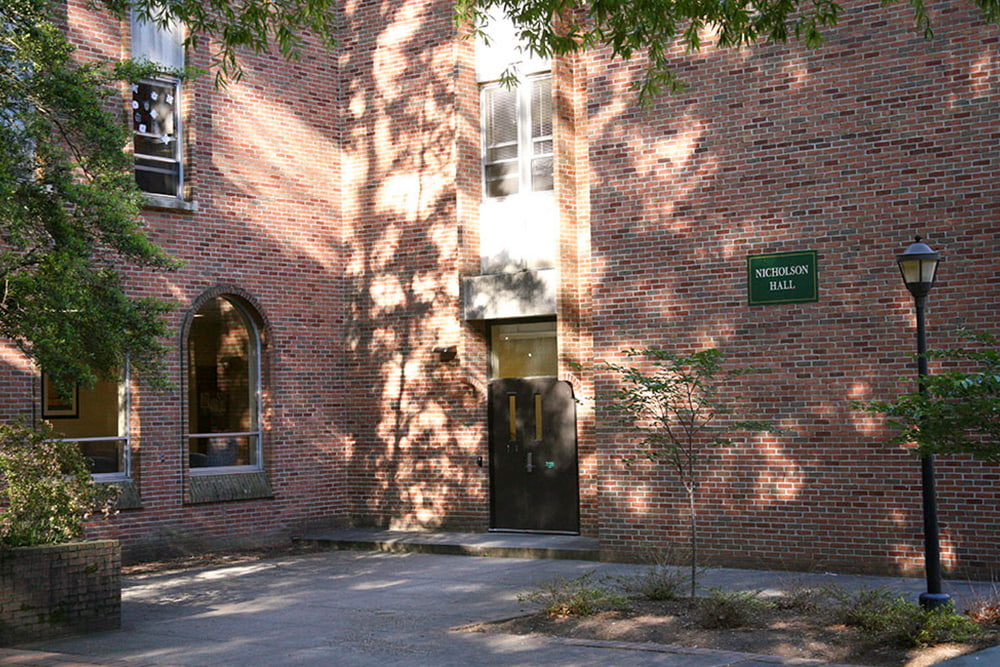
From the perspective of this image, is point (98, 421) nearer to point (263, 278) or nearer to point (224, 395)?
point (224, 395)

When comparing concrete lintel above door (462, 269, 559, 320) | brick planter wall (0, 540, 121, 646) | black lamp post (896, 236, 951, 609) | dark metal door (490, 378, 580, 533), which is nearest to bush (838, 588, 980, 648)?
black lamp post (896, 236, 951, 609)

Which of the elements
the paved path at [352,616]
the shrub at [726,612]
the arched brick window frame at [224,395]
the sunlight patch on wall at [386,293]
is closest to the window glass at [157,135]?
the arched brick window frame at [224,395]

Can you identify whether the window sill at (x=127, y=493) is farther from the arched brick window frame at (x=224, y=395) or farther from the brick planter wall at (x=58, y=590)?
the brick planter wall at (x=58, y=590)

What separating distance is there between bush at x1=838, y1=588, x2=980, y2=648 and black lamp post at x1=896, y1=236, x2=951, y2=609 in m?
0.30

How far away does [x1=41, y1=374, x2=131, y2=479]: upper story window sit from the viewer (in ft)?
52.7

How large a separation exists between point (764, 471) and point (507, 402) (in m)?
4.94

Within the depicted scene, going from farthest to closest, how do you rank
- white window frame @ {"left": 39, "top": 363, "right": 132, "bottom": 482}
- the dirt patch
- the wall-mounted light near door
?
the wall-mounted light near door < white window frame @ {"left": 39, "top": 363, "right": 132, "bottom": 482} < the dirt patch

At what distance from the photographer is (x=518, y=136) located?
18.3 m

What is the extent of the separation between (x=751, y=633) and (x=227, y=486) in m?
9.93

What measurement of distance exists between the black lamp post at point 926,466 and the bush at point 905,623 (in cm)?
30

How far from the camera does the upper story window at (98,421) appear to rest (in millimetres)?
16078

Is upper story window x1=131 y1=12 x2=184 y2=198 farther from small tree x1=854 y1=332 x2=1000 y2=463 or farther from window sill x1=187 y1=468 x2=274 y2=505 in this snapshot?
small tree x1=854 y1=332 x2=1000 y2=463

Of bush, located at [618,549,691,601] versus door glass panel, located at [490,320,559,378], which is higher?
door glass panel, located at [490,320,559,378]

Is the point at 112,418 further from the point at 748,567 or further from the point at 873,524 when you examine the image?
the point at 873,524
